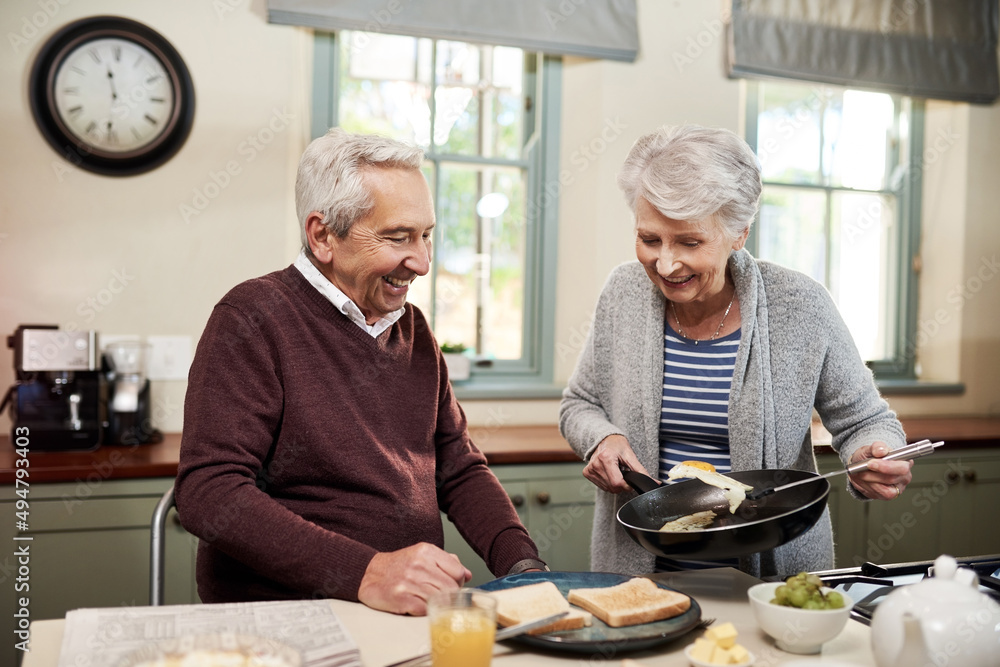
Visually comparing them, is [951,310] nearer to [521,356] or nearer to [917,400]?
[917,400]

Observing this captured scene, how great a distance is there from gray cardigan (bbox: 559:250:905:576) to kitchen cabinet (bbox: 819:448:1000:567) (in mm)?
1389

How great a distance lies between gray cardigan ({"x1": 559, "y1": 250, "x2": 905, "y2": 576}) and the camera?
156cm

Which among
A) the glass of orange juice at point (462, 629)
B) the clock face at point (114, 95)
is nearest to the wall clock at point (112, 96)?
the clock face at point (114, 95)

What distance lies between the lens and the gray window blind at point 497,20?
2779mm

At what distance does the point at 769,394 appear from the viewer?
1.56 meters

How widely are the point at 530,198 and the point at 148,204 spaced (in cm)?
137

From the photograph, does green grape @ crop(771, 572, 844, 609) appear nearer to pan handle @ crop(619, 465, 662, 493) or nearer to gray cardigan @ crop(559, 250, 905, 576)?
pan handle @ crop(619, 465, 662, 493)

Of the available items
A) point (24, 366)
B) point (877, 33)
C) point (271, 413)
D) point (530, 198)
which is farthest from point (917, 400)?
point (24, 366)

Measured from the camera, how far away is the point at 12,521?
6.95ft

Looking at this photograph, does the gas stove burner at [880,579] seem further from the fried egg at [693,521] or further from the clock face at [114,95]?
the clock face at [114,95]

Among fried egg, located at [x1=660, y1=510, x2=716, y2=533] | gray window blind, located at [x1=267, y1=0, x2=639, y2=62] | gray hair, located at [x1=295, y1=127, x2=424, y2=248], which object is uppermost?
gray window blind, located at [x1=267, y1=0, x2=639, y2=62]

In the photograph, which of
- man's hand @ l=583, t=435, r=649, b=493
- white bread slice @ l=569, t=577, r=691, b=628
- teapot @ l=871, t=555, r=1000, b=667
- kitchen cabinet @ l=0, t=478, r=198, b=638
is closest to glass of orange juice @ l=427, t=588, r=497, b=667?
white bread slice @ l=569, t=577, r=691, b=628

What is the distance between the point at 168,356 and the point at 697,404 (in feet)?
6.03

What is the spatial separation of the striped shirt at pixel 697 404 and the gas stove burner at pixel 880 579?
12.2 inches
